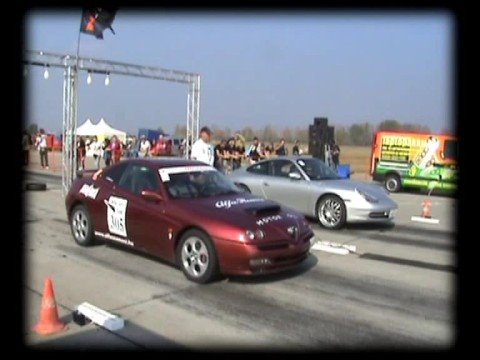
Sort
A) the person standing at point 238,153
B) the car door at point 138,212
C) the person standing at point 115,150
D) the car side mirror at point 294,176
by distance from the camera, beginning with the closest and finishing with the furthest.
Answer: the car door at point 138,212
the car side mirror at point 294,176
the person standing at point 238,153
the person standing at point 115,150

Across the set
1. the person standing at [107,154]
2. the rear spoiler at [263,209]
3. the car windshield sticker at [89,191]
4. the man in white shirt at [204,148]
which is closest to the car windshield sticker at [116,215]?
the car windshield sticker at [89,191]

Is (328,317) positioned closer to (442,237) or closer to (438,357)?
(438,357)

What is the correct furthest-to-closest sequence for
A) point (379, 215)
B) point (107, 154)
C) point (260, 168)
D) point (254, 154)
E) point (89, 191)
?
point (107, 154) → point (254, 154) → point (260, 168) → point (379, 215) → point (89, 191)

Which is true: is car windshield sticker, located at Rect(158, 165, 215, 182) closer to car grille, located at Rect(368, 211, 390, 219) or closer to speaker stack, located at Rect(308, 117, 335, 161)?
car grille, located at Rect(368, 211, 390, 219)

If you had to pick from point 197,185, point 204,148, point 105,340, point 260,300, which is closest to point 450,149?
point 204,148

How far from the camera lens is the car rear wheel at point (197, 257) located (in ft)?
20.0

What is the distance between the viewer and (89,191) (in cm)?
786

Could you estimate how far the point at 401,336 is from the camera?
4746mm

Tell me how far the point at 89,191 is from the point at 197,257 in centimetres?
244

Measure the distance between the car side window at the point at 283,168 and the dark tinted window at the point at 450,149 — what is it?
9930 mm

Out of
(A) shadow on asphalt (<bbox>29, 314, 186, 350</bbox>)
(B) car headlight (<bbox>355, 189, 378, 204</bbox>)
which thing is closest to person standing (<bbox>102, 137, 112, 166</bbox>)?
(B) car headlight (<bbox>355, 189, 378, 204</bbox>)

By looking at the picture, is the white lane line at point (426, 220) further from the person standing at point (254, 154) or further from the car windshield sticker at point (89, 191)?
the person standing at point (254, 154)

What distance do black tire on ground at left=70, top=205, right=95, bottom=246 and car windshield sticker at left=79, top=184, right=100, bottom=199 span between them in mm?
209

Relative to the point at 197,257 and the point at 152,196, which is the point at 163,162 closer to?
the point at 152,196
